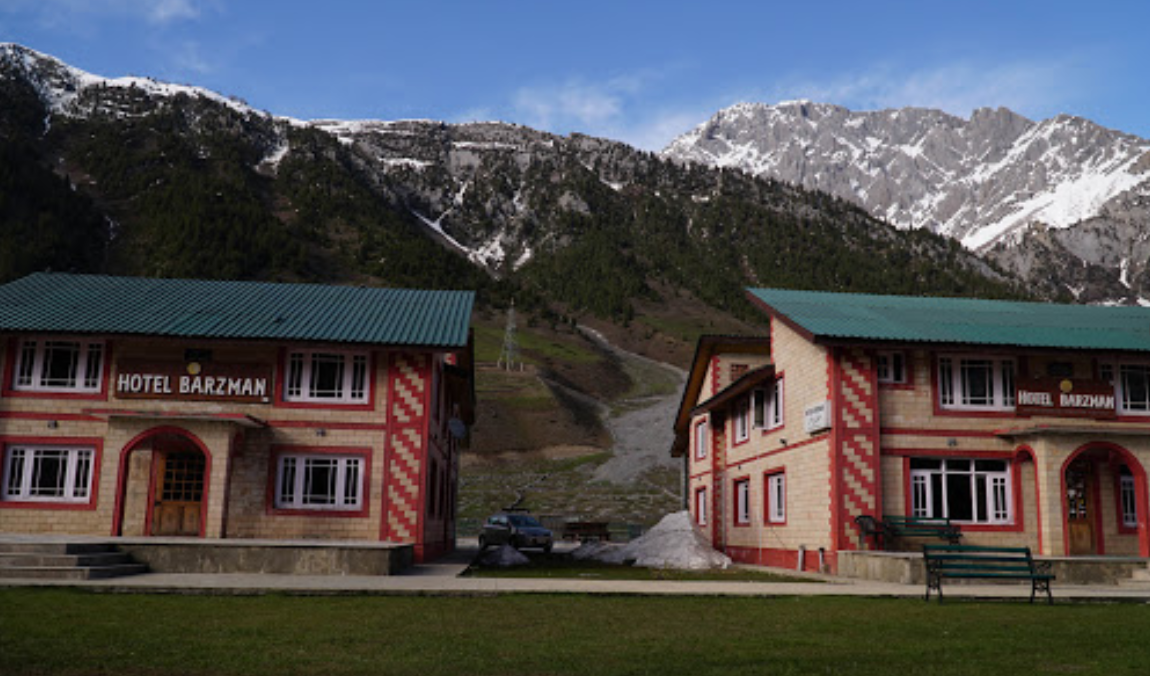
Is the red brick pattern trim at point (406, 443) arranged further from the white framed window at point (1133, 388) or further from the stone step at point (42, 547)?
the white framed window at point (1133, 388)

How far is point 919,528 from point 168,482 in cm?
1939

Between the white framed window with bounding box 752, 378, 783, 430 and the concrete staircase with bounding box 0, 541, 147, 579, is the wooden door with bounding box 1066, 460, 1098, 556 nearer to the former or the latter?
the white framed window with bounding box 752, 378, 783, 430

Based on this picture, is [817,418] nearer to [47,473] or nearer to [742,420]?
[742,420]

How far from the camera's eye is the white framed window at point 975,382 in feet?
74.3

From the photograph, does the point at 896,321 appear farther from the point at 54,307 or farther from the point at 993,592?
the point at 54,307

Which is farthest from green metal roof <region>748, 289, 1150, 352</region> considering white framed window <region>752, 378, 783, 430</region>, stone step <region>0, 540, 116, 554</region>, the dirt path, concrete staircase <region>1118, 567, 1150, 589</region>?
the dirt path

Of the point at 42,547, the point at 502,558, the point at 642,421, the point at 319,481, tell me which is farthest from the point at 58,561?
the point at 642,421

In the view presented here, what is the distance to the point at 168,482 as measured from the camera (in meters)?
23.2

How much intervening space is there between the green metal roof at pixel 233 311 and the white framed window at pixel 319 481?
10.6 feet

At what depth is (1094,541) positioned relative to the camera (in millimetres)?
22125

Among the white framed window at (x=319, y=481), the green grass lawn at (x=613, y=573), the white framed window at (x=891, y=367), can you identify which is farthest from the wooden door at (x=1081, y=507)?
the white framed window at (x=319, y=481)

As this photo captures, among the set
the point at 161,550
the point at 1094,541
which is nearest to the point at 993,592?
the point at 1094,541

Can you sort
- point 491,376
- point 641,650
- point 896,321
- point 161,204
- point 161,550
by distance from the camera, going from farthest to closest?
1. point 161,204
2. point 491,376
3. point 896,321
4. point 161,550
5. point 641,650

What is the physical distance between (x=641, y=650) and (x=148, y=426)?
17.1 metres
